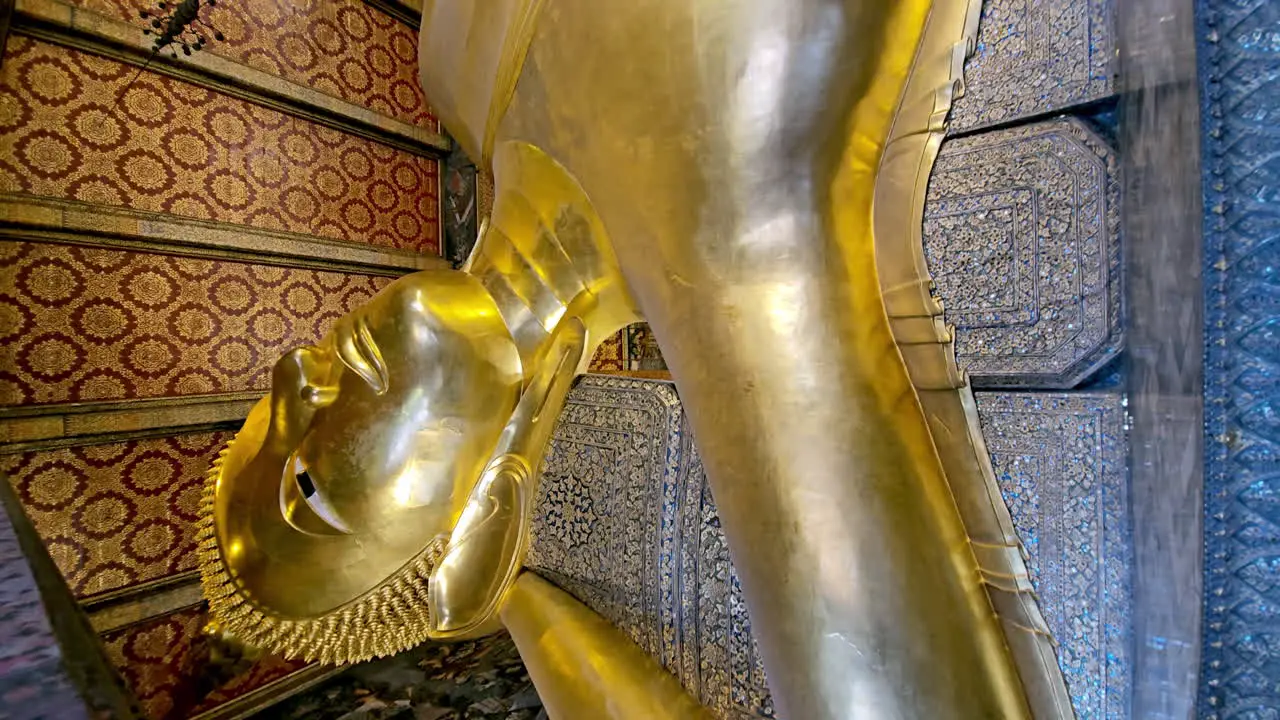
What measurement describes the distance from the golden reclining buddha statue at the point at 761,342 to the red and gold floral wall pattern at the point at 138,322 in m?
0.86

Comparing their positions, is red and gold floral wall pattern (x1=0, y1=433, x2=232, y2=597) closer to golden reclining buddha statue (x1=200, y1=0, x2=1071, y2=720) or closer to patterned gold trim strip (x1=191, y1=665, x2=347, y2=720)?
patterned gold trim strip (x1=191, y1=665, x2=347, y2=720)

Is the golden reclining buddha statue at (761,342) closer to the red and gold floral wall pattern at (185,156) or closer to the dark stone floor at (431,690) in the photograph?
the dark stone floor at (431,690)

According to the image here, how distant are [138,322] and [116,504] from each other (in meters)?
0.42

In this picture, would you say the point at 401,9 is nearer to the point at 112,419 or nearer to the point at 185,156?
the point at 185,156

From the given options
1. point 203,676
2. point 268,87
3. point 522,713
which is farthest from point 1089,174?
point 268,87

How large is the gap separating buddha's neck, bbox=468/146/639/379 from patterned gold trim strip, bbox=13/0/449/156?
1456 mm

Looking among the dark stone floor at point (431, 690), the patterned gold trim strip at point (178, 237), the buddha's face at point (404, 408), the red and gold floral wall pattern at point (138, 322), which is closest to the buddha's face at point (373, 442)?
the buddha's face at point (404, 408)

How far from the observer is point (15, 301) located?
1.22 meters

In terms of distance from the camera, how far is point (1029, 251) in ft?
1.15

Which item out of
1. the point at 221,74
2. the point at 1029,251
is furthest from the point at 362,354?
the point at 221,74

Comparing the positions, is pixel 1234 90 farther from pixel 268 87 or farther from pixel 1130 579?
pixel 268 87

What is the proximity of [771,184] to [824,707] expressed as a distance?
263 millimetres

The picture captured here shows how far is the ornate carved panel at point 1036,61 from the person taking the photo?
12.9 inches

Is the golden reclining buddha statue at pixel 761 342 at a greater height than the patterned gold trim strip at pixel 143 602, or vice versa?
the golden reclining buddha statue at pixel 761 342
